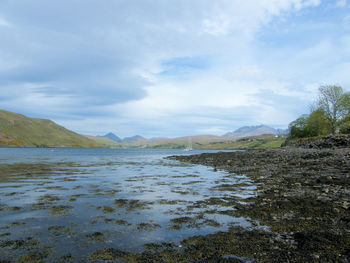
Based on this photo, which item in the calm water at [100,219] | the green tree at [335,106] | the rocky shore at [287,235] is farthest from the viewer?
the green tree at [335,106]

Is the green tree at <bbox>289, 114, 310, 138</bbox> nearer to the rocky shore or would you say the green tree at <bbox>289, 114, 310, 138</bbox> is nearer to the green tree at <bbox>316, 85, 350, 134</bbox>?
the green tree at <bbox>316, 85, 350, 134</bbox>

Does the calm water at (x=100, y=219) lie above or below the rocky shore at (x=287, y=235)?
below

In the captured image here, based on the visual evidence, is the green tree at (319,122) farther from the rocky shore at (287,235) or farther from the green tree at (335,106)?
the rocky shore at (287,235)

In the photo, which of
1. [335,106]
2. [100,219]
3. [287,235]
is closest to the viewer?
[287,235]

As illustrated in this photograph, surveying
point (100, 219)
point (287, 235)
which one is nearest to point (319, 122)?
point (287, 235)

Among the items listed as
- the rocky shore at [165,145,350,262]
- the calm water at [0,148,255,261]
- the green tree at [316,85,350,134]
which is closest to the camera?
the rocky shore at [165,145,350,262]

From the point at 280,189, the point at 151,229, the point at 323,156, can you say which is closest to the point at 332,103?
the point at 323,156

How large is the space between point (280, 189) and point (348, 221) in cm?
662

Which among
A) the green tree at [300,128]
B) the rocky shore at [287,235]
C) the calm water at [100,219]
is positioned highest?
the green tree at [300,128]

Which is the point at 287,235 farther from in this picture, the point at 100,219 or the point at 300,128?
the point at 300,128

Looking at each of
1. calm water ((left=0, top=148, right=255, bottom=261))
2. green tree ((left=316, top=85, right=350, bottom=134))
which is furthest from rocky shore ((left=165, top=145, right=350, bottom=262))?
green tree ((left=316, top=85, right=350, bottom=134))

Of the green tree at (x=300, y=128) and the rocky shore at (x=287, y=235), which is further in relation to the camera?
the green tree at (x=300, y=128)

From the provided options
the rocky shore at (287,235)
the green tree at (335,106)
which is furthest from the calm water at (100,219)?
the green tree at (335,106)

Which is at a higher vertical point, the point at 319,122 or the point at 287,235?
the point at 319,122
